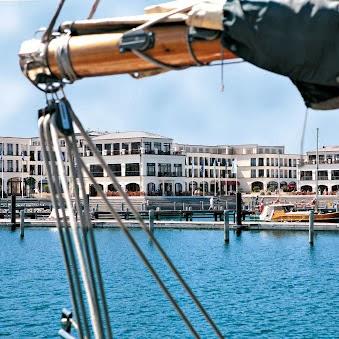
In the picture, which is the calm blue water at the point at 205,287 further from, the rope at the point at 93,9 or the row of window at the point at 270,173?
the row of window at the point at 270,173

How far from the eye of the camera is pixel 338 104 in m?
6.03

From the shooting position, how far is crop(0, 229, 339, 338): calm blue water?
2528 cm

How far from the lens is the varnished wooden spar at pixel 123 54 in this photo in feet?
18.7

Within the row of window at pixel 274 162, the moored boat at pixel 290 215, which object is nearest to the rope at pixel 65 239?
the moored boat at pixel 290 215

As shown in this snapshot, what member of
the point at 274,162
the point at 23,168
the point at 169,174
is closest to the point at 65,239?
the point at 169,174

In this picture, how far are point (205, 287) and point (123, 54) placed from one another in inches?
1174

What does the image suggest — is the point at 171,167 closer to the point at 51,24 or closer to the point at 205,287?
the point at 205,287

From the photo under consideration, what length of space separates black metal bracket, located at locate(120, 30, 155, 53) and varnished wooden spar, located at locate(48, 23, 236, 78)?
0.20ft

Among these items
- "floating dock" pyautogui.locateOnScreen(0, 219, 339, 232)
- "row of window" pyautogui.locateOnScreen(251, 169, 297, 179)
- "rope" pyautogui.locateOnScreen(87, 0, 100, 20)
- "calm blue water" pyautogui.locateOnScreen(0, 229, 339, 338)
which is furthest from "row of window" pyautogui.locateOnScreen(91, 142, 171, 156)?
"rope" pyautogui.locateOnScreen(87, 0, 100, 20)

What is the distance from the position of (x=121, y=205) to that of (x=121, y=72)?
84965mm

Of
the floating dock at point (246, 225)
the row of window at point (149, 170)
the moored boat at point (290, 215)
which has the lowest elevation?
the floating dock at point (246, 225)

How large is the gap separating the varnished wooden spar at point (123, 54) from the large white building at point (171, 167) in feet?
302

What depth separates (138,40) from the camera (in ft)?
18.7

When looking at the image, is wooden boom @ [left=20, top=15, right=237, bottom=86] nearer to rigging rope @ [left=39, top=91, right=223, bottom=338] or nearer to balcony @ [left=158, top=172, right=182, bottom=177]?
rigging rope @ [left=39, top=91, right=223, bottom=338]
